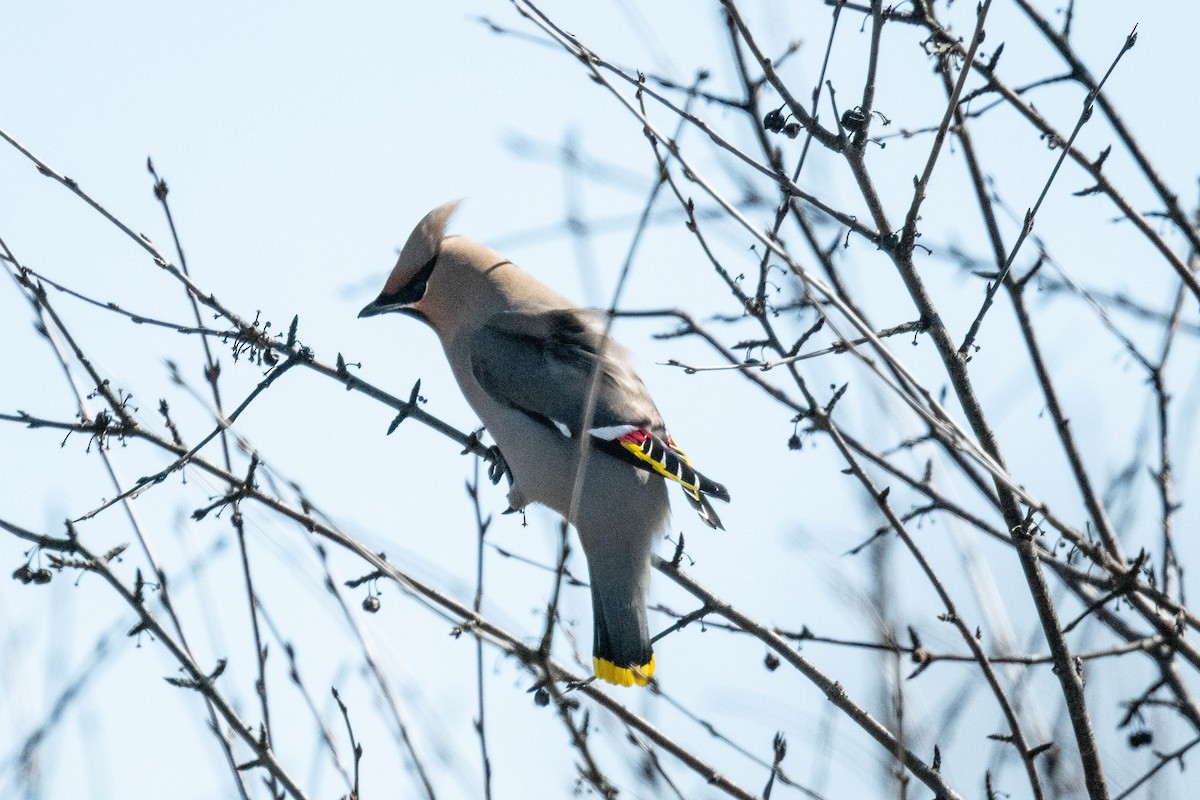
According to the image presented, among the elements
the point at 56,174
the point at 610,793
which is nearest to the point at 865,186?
the point at 610,793

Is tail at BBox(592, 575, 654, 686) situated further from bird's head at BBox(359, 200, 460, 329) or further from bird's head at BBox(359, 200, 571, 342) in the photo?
bird's head at BBox(359, 200, 460, 329)

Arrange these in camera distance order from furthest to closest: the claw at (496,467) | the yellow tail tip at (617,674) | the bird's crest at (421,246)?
the bird's crest at (421,246) < the claw at (496,467) < the yellow tail tip at (617,674)

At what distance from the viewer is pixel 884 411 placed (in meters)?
2.56

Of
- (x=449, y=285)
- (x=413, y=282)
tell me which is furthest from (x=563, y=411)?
(x=413, y=282)

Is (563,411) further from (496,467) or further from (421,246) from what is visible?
(421,246)

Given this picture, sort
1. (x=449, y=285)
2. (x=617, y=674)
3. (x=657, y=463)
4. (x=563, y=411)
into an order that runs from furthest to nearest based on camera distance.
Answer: (x=449, y=285)
(x=563, y=411)
(x=657, y=463)
(x=617, y=674)

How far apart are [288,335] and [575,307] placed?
1552 mm

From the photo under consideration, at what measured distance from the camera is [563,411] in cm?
420

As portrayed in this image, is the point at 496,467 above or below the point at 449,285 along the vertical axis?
below

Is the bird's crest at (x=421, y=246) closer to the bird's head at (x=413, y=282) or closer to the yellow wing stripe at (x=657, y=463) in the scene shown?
the bird's head at (x=413, y=282)

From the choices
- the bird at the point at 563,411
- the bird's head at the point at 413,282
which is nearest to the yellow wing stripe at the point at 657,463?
the bird at the point at 563,411

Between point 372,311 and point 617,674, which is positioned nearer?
point 617,674

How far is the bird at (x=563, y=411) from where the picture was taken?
3900 millimetres

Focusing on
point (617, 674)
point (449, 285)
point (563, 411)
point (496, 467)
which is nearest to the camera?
point (617, 674)
